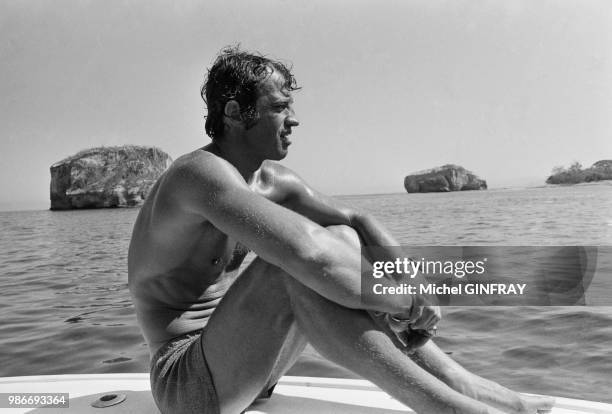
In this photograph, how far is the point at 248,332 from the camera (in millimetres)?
1481

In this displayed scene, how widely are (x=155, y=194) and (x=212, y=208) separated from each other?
0.29 metres

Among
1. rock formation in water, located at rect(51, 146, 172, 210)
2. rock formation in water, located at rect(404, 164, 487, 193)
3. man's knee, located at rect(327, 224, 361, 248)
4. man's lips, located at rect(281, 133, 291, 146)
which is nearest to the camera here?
man's knee, located at rect(327, 224, 361, 248)

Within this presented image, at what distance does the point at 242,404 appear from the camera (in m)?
1.61

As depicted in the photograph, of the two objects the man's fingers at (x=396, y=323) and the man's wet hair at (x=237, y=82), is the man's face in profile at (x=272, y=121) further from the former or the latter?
the man's fingers at (x=396, y=323)

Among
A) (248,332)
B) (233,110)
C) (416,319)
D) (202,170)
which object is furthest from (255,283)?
(233,110)

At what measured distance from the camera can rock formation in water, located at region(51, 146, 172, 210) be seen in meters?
66.7

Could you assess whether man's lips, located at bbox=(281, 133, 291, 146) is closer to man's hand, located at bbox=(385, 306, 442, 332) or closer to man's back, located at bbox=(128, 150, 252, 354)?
man's back, located at bbox=(128, 150, 252, 354)

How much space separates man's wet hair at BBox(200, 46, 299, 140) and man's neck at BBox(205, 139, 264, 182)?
0.12 feet

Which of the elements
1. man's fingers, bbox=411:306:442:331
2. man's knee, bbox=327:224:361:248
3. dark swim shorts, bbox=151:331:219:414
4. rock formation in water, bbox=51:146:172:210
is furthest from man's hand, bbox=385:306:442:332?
rock formation in water, bbox=51:146:172:210

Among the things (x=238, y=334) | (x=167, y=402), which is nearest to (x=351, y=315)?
(x=238, y=334)

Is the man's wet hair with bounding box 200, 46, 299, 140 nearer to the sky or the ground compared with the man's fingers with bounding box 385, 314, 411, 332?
nearer to the sky

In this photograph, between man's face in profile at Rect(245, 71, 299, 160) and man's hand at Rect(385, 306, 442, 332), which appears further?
man's face in profile at Rect(245, 71, 299, 160)

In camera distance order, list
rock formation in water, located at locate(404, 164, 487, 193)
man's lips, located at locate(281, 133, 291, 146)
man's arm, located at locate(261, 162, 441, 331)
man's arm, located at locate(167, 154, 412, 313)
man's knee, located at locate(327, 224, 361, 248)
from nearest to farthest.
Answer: man's arm, located at locate(167, 154, 412, 313)
man's knee, located at locate(327, 224, 361, 248)
man's lips, located at locate(281, 133, 291, 146)
man's arm, located at locate(261, 162, 441, 331)
rock formation in water, located at locate(404, 164, 487, 193)

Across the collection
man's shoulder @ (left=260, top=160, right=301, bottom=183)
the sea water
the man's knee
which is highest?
man's shoulder @ (left=260, top=160, right=301, bottom=183)
